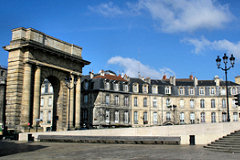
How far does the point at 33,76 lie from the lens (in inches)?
1031

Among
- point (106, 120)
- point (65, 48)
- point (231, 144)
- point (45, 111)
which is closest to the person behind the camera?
point (231, 144)

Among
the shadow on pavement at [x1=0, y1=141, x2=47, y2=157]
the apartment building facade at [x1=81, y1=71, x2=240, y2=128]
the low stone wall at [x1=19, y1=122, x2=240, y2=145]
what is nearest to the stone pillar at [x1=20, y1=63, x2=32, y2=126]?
the shadow on pavement at [x1=0, y1=141, x2=47, y2=157]

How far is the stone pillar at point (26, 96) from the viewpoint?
81.3 ft

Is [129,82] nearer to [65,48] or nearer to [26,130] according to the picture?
[65,48]

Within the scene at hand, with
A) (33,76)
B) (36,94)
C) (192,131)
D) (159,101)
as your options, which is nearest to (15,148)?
(192,131)

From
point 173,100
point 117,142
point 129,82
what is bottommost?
point 117,142

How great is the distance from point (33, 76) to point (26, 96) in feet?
7.15

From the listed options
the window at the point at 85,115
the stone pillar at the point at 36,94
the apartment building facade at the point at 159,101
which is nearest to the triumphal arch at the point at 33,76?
the stone pillar at the point at 36,94

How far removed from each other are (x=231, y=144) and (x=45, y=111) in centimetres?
3871

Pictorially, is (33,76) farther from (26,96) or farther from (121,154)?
(121,154)

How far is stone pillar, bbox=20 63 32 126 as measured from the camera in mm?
24781

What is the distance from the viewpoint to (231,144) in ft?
45.2

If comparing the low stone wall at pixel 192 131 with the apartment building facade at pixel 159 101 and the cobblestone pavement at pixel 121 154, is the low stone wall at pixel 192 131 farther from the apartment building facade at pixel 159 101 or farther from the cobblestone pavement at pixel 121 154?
the apartment building facade at pixel 159 101

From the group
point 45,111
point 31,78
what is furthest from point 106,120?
point 31,78
